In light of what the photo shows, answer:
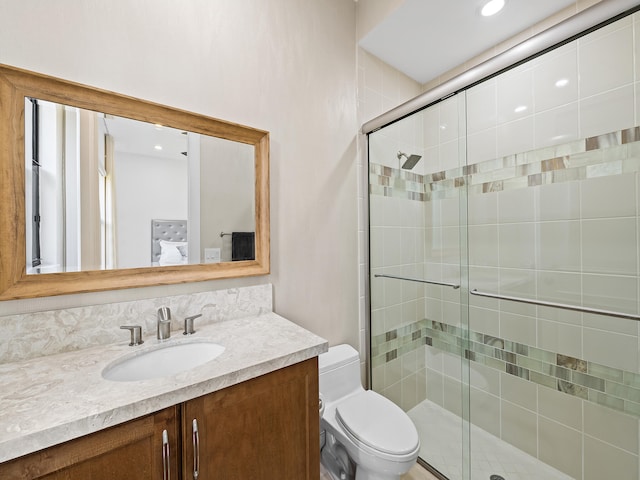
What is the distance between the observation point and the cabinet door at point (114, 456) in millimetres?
574

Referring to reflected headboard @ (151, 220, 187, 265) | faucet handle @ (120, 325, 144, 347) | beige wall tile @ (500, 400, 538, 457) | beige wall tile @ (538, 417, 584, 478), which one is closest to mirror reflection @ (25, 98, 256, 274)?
reflected headboard @ (151, 220, 187, 265)

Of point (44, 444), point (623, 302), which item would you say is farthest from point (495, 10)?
point (44, 444)

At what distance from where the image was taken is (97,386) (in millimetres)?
736

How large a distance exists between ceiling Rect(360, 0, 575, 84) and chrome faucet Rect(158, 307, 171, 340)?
74.3 inches

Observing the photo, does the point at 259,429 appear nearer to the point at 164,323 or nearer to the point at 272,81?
the point at 164,323

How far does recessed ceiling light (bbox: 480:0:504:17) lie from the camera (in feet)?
4.80

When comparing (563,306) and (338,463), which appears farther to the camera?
(338,463)

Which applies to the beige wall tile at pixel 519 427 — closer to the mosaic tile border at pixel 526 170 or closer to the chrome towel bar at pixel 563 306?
the chrome towel bar at pixel 563 306

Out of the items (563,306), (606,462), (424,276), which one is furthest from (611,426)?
(424,276)

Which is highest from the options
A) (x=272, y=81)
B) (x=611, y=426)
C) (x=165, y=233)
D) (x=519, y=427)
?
(x=272, y=81)

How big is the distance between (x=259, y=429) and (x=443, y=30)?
2.19 metres

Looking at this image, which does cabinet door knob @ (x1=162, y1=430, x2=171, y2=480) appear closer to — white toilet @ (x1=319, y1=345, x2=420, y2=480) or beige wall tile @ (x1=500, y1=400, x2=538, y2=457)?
white toilet @ (x1=319, y1=345, x2=420, y2=480)

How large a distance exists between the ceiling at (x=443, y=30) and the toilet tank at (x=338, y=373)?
6.28 ft

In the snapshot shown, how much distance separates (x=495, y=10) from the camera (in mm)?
1515
